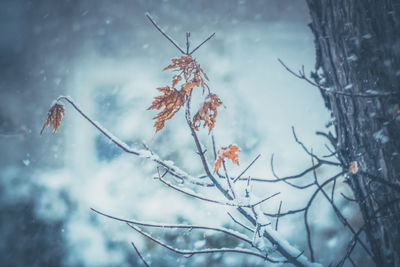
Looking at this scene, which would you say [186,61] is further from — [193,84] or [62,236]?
[62,236]

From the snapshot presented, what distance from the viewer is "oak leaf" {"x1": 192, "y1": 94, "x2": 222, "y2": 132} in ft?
3.19

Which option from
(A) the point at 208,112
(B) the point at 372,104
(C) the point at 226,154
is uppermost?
(B) the point at 372,104

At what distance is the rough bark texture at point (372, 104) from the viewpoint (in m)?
1.09

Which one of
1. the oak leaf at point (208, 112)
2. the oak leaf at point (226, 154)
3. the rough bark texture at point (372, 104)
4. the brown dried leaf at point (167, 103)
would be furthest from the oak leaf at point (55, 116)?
the rough bark texture at point (372, 104)

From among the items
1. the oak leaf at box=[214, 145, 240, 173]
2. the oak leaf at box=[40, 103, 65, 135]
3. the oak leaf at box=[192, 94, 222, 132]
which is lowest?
the oak leaf at box=[214, 145, 240, 173]

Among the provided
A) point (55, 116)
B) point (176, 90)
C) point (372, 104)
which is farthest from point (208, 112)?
point (372, 104)

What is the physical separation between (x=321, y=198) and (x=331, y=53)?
5655 mm

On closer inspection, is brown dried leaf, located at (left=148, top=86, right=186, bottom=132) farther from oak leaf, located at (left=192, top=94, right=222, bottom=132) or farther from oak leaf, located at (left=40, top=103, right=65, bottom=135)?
oak leaf, located at (left=40, top=103, right=65, bottom=135)

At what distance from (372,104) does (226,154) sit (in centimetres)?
84

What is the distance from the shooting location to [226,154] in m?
0.94

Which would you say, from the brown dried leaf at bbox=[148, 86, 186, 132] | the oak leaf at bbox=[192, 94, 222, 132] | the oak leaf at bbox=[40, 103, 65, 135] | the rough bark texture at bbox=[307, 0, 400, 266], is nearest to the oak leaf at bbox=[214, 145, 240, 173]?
the oak leaf at bbox=[192, 94, 222, 132]

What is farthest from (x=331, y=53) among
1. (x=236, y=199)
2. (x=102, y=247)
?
(x=102, y=247)

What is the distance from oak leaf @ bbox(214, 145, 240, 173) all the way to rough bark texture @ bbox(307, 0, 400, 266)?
0.69 metres

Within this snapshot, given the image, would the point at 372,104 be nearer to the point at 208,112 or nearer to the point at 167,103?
the point at 208,112
